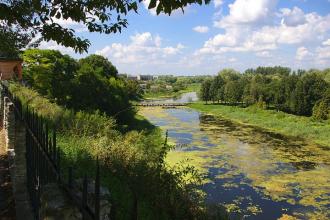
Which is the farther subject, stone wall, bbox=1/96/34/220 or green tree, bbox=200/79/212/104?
green tree, bbox=200/79/212/104

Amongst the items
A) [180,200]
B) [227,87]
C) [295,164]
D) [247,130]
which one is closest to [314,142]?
[247,130]

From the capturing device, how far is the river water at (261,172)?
2311 cm

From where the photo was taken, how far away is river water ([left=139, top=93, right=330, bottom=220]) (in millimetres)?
23109

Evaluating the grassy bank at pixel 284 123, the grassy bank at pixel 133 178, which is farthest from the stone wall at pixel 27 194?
the grassy bank at pixel 284 123

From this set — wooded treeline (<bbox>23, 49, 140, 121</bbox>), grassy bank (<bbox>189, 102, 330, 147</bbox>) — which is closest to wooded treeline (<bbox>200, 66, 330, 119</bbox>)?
grassy bank (<bbox>189, 102, 330, 147</bbox>)

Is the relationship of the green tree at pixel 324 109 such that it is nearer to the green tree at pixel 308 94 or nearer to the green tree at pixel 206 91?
the green tree at pixel 308 94

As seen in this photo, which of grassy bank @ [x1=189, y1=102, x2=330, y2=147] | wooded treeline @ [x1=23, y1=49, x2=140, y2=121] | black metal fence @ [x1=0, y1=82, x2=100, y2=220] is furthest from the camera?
grassy bank @ [x1=189, y1=102, x2=330, y2=147]

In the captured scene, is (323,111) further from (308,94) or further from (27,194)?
(27,194)

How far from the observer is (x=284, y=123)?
63.1 m

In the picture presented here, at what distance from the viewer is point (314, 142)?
1925 inches

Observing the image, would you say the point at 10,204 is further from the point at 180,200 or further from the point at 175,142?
the point at 175,142

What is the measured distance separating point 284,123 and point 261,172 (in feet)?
112

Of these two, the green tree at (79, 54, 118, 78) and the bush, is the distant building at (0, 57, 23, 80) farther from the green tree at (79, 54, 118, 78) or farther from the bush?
the bush

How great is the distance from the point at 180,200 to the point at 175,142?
31.2 m
